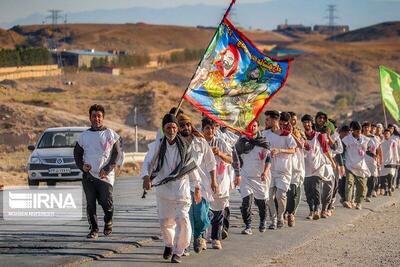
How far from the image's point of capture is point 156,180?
12742 mm

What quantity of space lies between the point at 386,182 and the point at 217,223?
13464 mm

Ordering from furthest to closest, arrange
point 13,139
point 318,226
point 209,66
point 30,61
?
1. point 30,61
2. point 13,139
3. point 318,226
4. point 209,66

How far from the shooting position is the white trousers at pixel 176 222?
12.7 m

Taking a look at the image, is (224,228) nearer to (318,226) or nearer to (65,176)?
(318,226)

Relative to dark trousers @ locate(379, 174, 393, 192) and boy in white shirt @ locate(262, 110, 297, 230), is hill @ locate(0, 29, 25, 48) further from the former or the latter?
boy in white shirt @ locate(262, 110, 297, 230)

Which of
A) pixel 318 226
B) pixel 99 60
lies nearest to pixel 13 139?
pixel 318 226

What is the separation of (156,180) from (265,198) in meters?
4.21

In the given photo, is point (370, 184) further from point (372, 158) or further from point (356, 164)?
point (356, 164)

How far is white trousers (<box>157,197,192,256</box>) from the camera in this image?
12.7 m

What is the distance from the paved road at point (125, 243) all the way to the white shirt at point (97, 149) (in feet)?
3.05

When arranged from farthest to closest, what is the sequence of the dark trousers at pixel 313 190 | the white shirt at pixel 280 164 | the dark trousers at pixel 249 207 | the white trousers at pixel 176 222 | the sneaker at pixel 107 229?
the dark trousers at pixel 313 190, the white shirt at pixel 280 164, the dark trousers at pixel 249 207, the sneaker at pixel 107 229, the white trousers at pixel 176 222

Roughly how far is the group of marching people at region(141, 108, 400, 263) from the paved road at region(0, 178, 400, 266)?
0.33 meters

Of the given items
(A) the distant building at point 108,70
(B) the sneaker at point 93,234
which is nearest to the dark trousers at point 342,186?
(B) the sneaker at point 93,234

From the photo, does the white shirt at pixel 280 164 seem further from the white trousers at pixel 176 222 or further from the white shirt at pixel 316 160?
the white trousers at pixel 176 222
